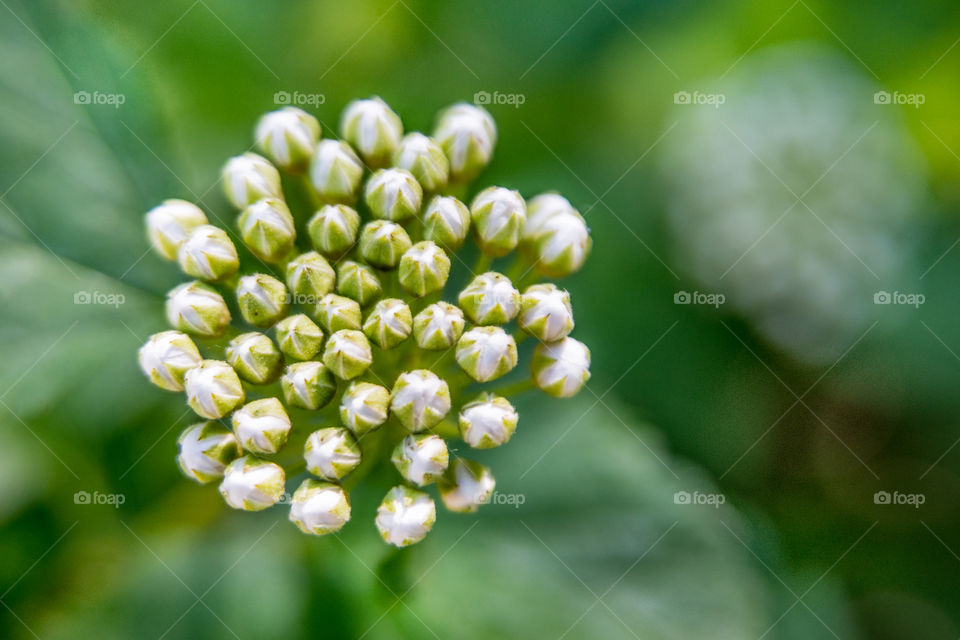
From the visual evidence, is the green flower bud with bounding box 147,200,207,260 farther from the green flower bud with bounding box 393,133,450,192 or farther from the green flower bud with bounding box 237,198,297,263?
the green flower bud with bounding box 393,133,450,192

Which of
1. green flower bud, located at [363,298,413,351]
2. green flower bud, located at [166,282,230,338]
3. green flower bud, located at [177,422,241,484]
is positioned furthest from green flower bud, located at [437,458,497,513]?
green flower bud, located at [166,282,230,338]

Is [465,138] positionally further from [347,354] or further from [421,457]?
[421,457]

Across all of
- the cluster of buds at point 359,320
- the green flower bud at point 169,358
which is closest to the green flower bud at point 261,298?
the cluster of buds at point 359,320

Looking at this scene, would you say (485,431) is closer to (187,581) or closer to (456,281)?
(456,281)

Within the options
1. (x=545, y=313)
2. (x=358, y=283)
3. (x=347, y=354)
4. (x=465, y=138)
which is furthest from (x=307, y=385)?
(x=465, y=138)

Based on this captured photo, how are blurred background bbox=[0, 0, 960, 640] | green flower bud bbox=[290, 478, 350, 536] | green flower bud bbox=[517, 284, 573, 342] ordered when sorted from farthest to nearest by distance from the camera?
blurred background bbox=[0, 0, 960, 640]
green flower bud bbox=[517, 284, 573, 342]
green flower bud bbox=[290, 478, 350, 536]

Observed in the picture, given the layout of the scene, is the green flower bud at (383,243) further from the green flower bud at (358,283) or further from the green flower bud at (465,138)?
the green flower bud at (465,138)
